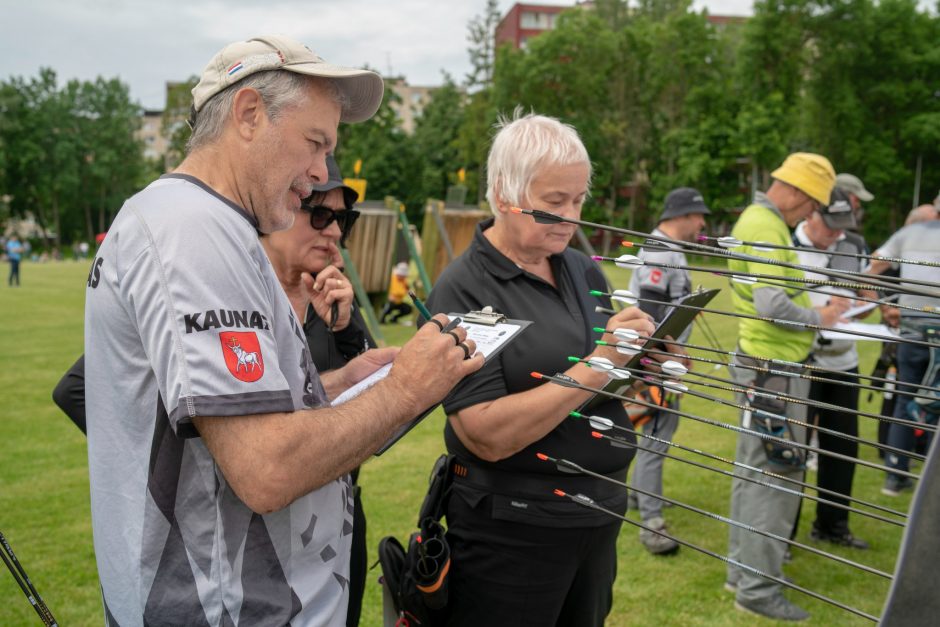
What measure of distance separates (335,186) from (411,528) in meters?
2.73

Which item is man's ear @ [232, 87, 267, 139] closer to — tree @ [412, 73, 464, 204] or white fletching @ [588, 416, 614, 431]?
white fletching @ [588, 416, 614, 431]

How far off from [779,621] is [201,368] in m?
3.51

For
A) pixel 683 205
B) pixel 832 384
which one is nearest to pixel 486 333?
pixel 832 384

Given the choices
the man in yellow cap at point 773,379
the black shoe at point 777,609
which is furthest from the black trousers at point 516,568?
the black shoe at point 777,609

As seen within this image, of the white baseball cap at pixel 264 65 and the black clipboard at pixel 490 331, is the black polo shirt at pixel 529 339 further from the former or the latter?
the white baseball cap at pixel 264 65

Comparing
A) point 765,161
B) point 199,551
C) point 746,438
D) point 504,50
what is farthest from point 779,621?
point 504,50

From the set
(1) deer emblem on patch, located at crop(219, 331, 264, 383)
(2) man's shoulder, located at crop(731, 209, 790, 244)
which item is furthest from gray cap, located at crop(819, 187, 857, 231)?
(1) deer emblem on patch, located at crop(219, 331, 264, 383)

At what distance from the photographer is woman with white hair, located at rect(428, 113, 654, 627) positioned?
225 centimetres

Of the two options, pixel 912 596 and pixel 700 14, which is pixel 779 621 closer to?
pixel 912 596

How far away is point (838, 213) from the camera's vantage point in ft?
14.5

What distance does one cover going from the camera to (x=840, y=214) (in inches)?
174

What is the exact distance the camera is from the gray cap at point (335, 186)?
2.91m

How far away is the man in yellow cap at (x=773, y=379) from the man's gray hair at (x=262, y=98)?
2.71m

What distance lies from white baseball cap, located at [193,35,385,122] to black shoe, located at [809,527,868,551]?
4.48 meters
